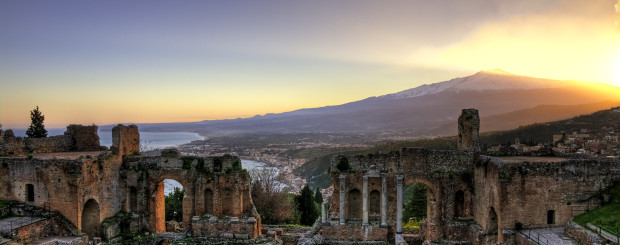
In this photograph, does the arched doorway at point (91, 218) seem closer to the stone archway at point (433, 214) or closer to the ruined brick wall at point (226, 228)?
the ruined brick wall at point (226, 228)

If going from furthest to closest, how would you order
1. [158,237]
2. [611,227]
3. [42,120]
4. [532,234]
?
[42,120]
[158,237]
[532,234]
[611,227]

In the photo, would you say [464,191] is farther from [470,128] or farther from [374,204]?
[374,204]

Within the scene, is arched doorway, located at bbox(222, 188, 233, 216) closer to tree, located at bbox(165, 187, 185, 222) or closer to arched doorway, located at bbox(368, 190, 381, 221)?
arched doorway, located at bbox(368, 190, 381, 221)

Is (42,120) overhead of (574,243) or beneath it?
overhead

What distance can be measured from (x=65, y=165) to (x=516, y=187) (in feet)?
72.9

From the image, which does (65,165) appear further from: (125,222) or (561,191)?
(561,191)

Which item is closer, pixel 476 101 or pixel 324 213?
pixel 324 213

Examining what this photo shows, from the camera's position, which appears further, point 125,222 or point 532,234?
point 125,222

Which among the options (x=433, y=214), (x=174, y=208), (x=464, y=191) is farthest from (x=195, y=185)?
(x=464, y=191)

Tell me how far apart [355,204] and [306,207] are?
12.7 m

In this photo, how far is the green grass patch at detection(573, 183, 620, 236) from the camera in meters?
16.1

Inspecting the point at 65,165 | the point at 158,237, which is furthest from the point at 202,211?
the point at 65,165

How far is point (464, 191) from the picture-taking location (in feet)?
73.0

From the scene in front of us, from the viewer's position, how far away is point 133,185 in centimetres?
2412
